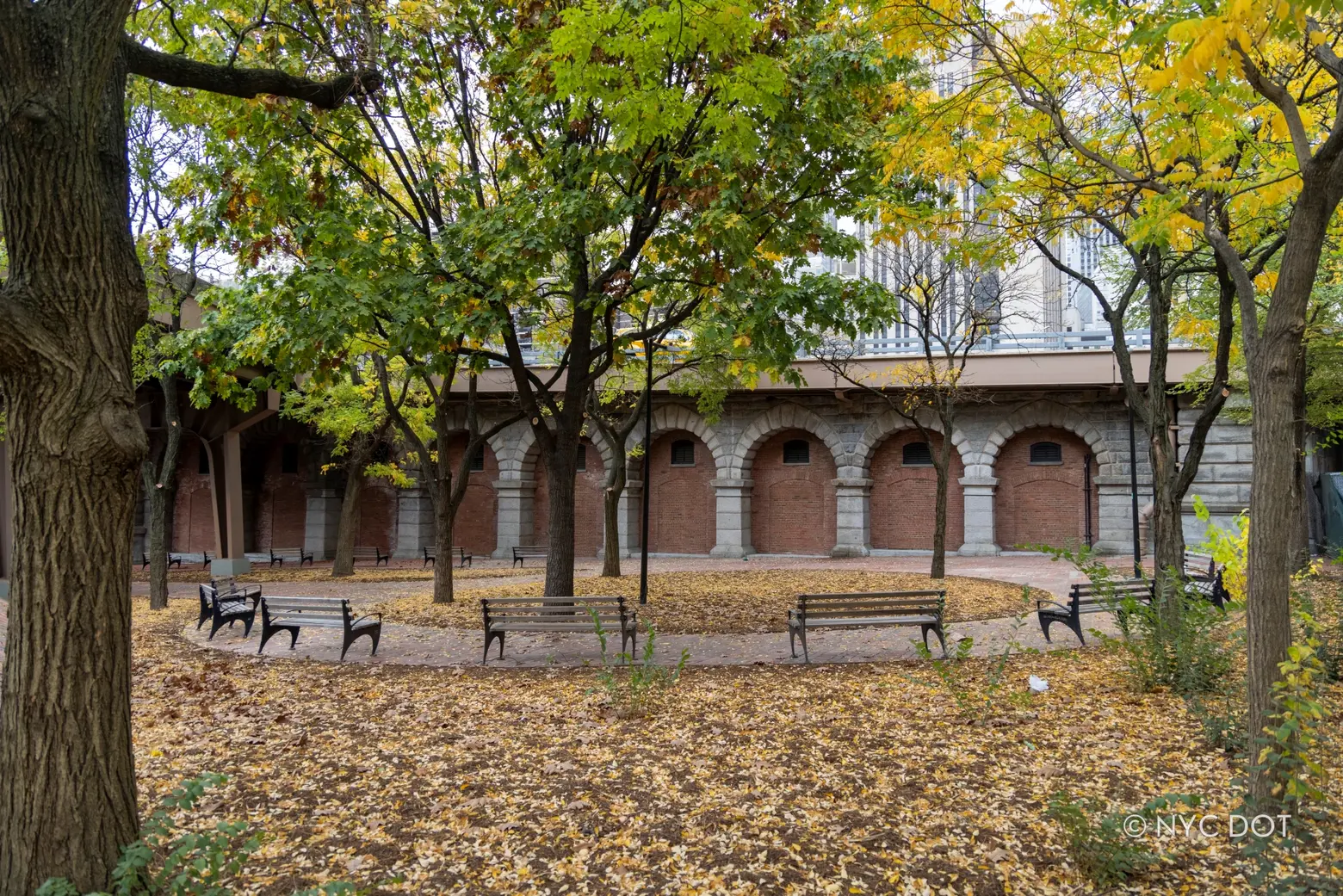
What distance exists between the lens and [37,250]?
3.42m

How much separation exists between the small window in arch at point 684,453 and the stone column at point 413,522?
306 inches

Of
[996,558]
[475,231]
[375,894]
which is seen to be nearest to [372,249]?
[475,231]

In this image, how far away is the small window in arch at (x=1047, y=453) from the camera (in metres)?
22.5

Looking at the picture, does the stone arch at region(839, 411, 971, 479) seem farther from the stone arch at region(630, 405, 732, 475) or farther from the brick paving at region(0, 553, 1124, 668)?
the brick paving at region(0, 553, 1124, 668)

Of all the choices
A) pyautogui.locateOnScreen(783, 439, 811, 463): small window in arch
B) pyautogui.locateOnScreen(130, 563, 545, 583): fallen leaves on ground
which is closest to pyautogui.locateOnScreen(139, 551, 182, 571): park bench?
pyautogui.locateOnScreen(130, 563, 545, 583): fallen leaves on ground

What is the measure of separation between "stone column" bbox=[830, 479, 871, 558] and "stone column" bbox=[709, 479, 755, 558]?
2.57m

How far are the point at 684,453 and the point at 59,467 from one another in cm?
2241

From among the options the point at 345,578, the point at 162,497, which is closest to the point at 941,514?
the point at 162,497

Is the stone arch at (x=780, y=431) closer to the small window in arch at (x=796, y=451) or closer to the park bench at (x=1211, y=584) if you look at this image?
the small window in arch at (x=796, y=451)

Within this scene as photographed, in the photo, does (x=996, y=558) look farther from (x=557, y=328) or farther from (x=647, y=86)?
(x=647, y=86)

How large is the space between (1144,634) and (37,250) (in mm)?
7960

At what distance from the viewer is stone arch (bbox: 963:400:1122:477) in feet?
70.0

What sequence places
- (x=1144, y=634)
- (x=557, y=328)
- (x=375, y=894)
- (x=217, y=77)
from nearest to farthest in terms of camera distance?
1. (x=375, y=894)
2. (x=217, y=77)
3. (x=1144, y=634)
4. (x=557, y=328)

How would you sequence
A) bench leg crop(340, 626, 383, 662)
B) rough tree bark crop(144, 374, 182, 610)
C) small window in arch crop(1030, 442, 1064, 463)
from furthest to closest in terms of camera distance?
small window in arch crop(1030, 442, 1064, 463) → rough tree bark crop(144, 374, 182, 610) → bench leg crop(340, 626, 383, 662)
